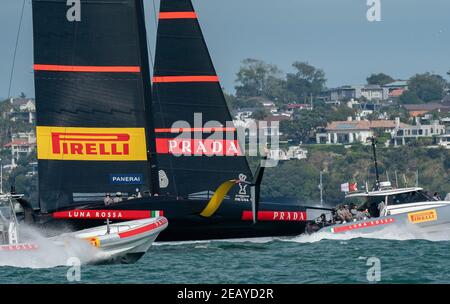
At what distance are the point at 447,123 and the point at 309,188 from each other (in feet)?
168

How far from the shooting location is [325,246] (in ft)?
138

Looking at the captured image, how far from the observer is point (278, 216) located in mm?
43219

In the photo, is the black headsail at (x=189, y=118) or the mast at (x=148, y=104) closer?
the mast at (x=148, y=104)

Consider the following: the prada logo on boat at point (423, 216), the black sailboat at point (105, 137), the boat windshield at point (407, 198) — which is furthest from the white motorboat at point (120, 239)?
the boat windshield at point (407, 198)

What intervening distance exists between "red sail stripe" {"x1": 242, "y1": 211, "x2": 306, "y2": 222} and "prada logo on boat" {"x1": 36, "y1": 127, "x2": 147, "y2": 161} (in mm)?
3973

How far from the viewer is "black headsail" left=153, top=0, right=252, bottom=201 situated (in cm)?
4388

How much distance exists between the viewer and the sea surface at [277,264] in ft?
112

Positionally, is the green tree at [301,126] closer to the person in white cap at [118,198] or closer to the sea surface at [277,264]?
the sea surface at [277,264]

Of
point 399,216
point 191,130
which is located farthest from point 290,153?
point 191,130

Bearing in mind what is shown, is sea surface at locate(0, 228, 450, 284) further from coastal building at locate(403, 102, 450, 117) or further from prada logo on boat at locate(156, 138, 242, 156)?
coastal building at locate(403, 102, 450, 117)

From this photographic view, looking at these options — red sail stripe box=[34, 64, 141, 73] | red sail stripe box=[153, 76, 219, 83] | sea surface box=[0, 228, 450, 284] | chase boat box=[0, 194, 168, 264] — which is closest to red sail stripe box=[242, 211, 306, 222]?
sea surface box=[0, 228, 450, 284]

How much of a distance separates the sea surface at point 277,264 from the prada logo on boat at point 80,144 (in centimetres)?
308
